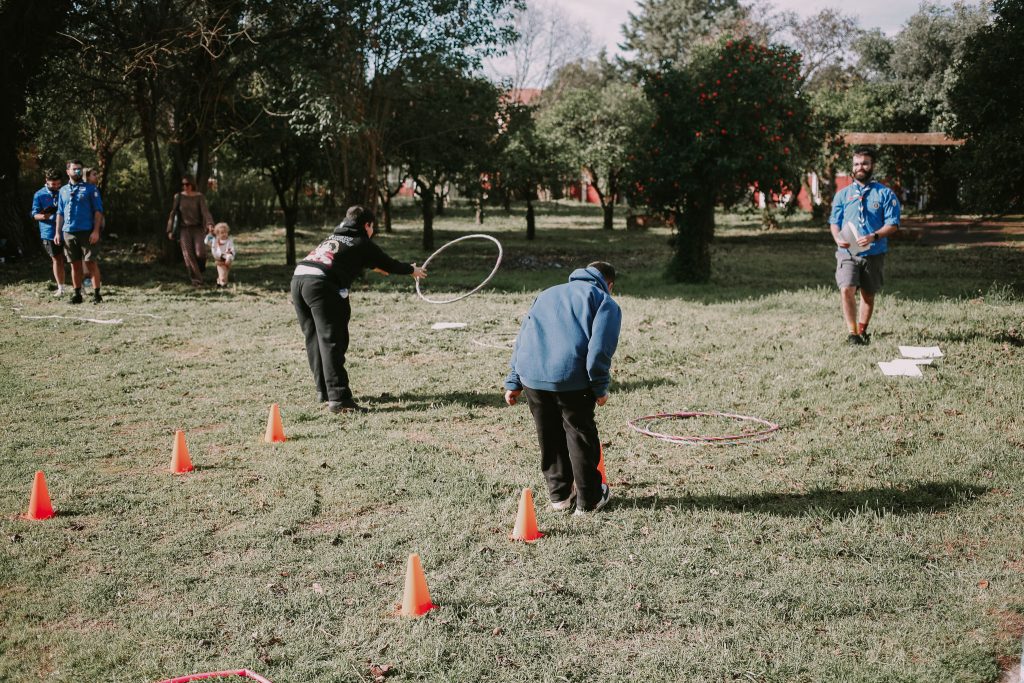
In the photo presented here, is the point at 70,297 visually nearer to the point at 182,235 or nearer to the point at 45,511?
the point at 182,235

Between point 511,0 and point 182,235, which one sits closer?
point 182,235

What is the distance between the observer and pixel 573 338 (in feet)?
17.1

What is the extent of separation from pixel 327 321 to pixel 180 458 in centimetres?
194

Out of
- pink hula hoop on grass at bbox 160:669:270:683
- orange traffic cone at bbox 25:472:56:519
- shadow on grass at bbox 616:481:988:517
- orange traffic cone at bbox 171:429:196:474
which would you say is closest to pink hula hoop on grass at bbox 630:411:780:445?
shadow on grass at bbox 616:481:988:517

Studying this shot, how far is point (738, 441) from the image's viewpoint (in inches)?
274

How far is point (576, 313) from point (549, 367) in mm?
372

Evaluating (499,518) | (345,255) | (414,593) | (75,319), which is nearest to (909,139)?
(75,319)

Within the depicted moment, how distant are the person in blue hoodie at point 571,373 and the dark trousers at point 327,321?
2774 mm

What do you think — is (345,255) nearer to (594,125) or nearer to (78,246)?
(78,246)

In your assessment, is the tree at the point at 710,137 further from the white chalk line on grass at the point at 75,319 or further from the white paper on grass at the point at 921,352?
the white chalk line on grass at the point at 75,319

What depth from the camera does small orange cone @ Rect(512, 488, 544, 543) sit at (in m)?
5.09

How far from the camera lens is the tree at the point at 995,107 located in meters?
15.3

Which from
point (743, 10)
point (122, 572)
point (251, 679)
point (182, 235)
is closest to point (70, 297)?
point (182, 235)

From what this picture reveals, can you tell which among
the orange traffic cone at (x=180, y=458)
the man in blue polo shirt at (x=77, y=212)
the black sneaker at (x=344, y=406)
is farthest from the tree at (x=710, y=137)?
the orange traffic cone at (x=180, y=458)
